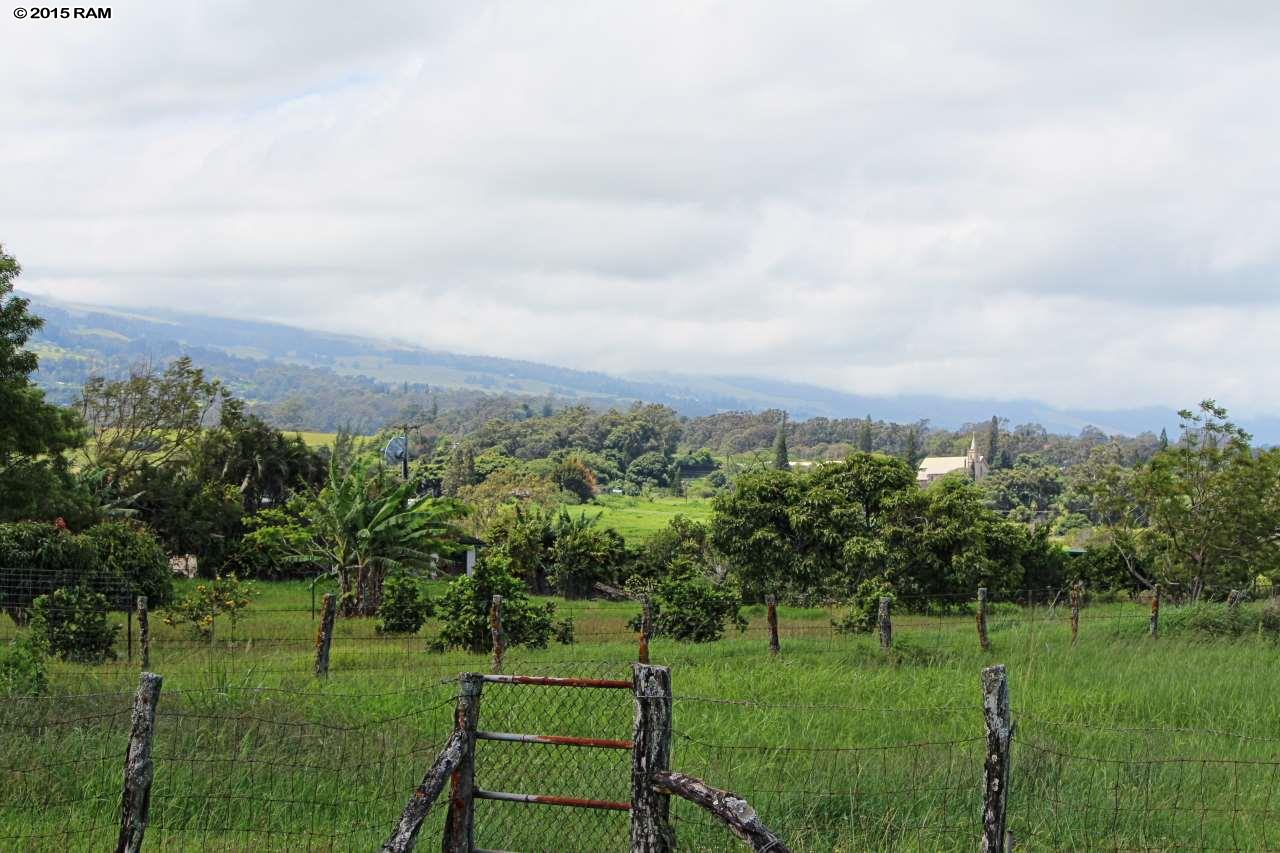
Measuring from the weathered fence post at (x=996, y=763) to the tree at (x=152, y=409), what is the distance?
5154cm

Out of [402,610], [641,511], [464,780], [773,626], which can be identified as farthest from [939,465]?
[464,780]

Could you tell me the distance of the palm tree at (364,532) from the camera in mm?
29922

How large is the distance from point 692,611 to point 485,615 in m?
4.04

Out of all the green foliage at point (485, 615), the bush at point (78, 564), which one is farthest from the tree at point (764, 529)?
the bush at point (78, 564)

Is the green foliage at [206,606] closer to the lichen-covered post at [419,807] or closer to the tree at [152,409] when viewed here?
the lichen-covered post at [419,807]

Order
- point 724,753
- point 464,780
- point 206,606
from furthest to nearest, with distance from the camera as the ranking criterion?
point 206,606, point 724,753, point 464,780

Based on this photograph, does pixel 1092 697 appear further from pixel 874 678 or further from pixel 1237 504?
pixel 1237 504

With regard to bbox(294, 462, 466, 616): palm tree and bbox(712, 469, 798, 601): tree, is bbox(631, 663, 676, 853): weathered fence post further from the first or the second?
bbox(712, 469, 798, 601): tree

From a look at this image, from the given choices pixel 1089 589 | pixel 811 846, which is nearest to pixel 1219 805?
pixel 811 846

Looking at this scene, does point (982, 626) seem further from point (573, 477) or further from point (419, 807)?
point (573, 477)

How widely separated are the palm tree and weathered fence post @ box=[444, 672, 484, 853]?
2359 centimetres

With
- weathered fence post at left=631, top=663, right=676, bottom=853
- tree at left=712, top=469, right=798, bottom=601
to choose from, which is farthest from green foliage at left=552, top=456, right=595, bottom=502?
weathered fence post at left=631, top=663, right=676, bottom=853

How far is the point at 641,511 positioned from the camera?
298ft

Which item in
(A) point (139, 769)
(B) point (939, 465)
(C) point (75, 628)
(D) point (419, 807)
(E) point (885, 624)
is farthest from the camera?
(B) point (939, 465)
